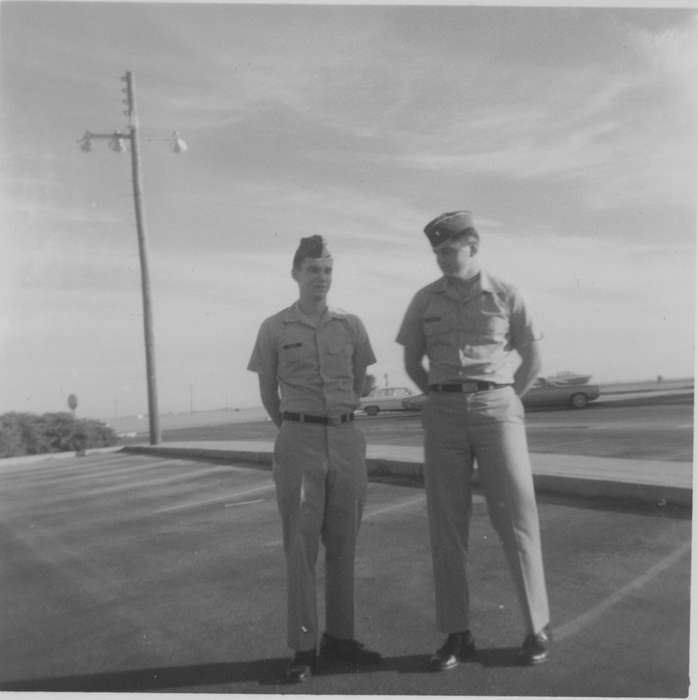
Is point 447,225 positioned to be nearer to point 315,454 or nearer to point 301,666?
point 315,454

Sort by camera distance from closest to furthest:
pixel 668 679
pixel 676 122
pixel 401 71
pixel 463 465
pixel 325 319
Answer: pixel 668 679 < pixel 463 465 < pixel 325 319 < pixel 676 122 < pixel 401 71

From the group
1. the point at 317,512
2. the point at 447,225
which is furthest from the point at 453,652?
A: the point at 447,225

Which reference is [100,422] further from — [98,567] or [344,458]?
[344,458]

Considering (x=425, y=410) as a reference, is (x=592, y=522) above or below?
below

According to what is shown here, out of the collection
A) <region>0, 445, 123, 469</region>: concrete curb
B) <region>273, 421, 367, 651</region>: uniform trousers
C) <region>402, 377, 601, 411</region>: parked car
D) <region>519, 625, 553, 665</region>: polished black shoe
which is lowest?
<region>0, 445, 123, 469</region>: concrete curb

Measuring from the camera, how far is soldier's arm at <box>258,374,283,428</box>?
131 inches

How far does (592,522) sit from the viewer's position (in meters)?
4.81

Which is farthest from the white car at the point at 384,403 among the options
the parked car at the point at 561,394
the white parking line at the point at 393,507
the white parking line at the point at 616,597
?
the white parking line at the point at 616,597

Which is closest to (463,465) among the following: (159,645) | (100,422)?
(159,645)

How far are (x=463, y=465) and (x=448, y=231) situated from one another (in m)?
0.97

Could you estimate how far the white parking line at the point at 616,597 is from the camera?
10.4ft

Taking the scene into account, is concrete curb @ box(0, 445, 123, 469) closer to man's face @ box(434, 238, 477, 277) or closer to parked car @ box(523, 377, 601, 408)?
parked car @ box(523, 377, 601, 408)

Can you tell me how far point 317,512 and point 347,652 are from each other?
0.58 meters

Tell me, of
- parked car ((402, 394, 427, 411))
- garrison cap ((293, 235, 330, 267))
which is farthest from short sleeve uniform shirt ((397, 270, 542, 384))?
parked car ((402, 394, 427, 411))
